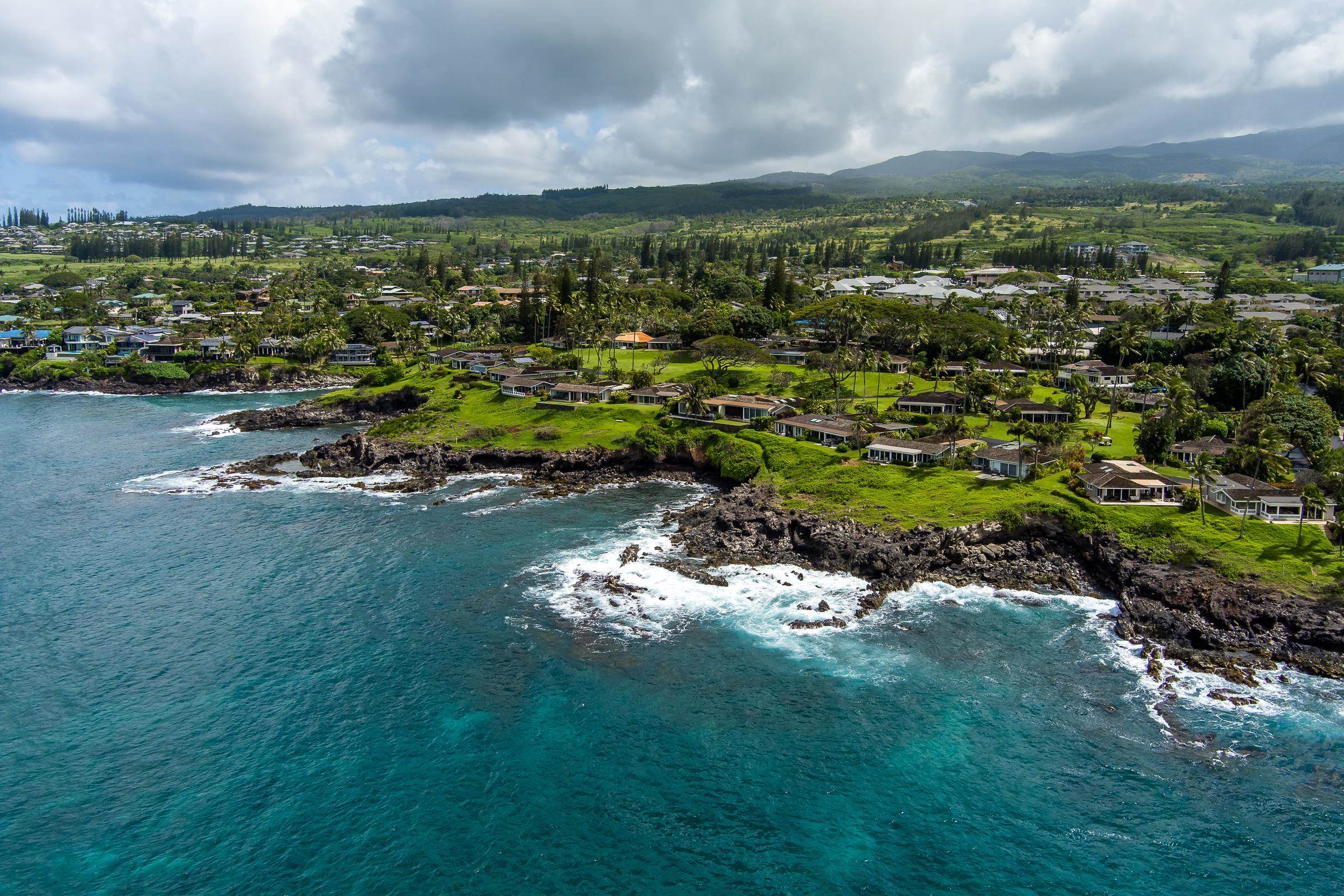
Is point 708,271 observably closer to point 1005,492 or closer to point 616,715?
point 1005,492

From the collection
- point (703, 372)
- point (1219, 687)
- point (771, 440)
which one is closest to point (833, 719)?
point (1219, 687)

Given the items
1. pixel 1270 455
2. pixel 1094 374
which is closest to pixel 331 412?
pixel 1094 374

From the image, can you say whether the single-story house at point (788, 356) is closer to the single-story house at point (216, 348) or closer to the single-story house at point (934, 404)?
the single-story house at point (934, 404)

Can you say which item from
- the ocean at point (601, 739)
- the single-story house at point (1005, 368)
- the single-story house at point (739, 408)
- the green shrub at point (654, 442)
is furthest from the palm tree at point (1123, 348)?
the green shrub at point (654, 442)

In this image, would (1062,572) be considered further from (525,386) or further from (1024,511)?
(525,386)

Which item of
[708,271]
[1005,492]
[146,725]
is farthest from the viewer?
[708,271]

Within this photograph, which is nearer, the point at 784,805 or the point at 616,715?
the point at 784,805
